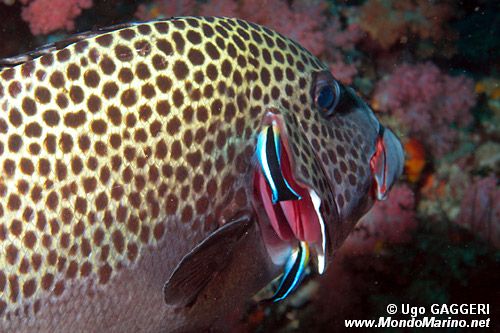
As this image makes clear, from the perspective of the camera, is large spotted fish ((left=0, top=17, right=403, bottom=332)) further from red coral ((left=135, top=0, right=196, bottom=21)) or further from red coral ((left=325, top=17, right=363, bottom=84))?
red coral ((left=135, top=0, right=196, bottom=21))

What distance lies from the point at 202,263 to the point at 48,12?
9.38 feet

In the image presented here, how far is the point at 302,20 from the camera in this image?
393 centimetres

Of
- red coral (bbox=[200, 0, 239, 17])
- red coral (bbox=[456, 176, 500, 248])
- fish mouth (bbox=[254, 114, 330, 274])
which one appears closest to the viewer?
fish mouth (bbox=[254, 114, 330, 274])

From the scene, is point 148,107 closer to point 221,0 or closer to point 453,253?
point 221,0

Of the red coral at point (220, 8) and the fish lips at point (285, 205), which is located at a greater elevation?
the red coral at point (220, 8)

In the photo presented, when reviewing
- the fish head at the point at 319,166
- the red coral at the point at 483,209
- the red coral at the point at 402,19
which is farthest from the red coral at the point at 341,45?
the fish head at the point at 319,166

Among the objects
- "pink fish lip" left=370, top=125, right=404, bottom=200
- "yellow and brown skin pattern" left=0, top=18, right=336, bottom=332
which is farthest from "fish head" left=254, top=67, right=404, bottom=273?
"yellow and brown skin pattern" left=0, top=18, right=336, bottom=332

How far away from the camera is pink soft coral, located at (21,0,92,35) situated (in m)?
3.86

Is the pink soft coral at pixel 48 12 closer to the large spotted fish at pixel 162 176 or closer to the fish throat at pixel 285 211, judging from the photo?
the large spotted fish at pixel 162 176

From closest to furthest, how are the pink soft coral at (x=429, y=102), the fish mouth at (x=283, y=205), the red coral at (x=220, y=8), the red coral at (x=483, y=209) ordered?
A: 1. the fish mouth at (x=283, y=205)
2. the red coral at (x=483, y=209)
3. the pink soft coral at (x=429, y=102)
4. the red coral at (x=220, y=8)

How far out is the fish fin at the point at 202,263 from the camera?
187 cm

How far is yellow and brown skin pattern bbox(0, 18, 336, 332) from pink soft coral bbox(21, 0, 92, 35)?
220 cm

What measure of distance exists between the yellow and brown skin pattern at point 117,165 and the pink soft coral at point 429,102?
2013 mm

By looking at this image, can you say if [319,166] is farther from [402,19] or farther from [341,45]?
[402,19]
